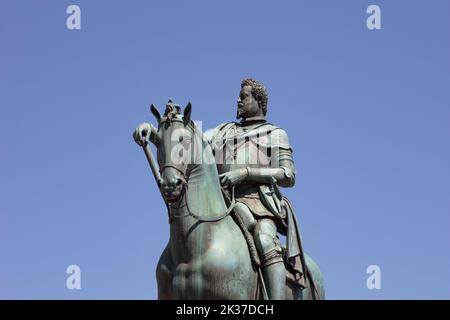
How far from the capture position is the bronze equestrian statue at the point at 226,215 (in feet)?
65.2

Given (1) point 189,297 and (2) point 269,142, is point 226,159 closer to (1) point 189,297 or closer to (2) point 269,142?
(2) point 269,142

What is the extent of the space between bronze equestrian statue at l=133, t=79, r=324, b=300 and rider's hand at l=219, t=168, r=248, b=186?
17 mm

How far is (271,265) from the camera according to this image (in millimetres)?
20609

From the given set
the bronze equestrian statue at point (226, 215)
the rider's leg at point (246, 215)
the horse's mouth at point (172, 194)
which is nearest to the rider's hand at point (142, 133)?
the bronze equestrian statue at point (226, 215)

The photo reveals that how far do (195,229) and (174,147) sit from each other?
1339 mm

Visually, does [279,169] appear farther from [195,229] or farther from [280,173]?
[195,229]

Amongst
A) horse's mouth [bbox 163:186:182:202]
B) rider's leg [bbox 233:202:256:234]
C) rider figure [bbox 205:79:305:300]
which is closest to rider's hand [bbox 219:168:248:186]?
rider figure [bbox 205:79:305:300]

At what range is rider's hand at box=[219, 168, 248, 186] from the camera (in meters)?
21.3

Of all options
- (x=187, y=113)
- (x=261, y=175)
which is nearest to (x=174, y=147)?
(x=187, y=113)

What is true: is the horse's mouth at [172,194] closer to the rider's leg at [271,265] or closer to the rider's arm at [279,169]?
the rider's leg at [271,265]

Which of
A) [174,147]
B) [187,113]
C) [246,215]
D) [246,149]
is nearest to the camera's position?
[174,147]

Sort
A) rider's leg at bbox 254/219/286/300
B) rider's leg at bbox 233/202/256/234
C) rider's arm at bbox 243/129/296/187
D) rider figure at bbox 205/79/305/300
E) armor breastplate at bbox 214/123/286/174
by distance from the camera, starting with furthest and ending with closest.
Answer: armor breastplate at bbox 214/123/286/174 < rider's arm at bbox 243/129/296/187 < rider's leg at bbox 233/202/256/234 < rider figure at bbox 205/79/305/300 < rider's leg at bbox 254/219/286/300

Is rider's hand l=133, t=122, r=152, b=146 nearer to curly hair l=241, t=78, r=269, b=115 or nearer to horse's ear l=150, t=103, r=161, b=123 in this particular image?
horse's ear l=150, t=103, r=161, b=123
